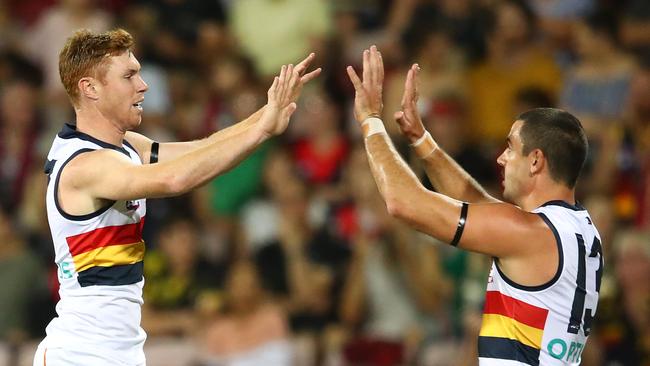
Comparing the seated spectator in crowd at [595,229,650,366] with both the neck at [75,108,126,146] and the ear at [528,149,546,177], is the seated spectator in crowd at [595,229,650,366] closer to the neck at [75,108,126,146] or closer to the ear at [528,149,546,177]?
the ear at [528,149,546,177]

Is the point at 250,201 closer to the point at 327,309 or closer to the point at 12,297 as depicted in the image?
the point at 327,309

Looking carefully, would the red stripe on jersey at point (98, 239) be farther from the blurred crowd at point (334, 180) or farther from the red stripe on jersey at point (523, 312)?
the blurred crowd at point (334, 180)

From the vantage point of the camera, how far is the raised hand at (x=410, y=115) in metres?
5.95

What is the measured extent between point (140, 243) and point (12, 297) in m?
5.01

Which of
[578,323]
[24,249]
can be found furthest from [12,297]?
[578,323]

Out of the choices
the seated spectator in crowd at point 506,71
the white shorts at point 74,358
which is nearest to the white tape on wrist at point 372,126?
the white shorts at point 74,358

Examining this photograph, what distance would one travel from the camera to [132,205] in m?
5.45

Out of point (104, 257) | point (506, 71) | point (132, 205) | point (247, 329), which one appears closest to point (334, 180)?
point (247, 329)

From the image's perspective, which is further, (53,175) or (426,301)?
(426,301)

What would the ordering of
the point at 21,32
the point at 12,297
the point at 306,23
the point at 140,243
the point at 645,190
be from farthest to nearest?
the point at 21,32 → the point at 306,23 → the point at 12,297 → the point at 645,190 → the point at 140,243

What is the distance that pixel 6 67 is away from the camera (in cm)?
1188

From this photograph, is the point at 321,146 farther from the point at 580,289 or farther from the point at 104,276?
the point at 580,289

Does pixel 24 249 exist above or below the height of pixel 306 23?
below

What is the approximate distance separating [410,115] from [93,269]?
1829 millimetres
